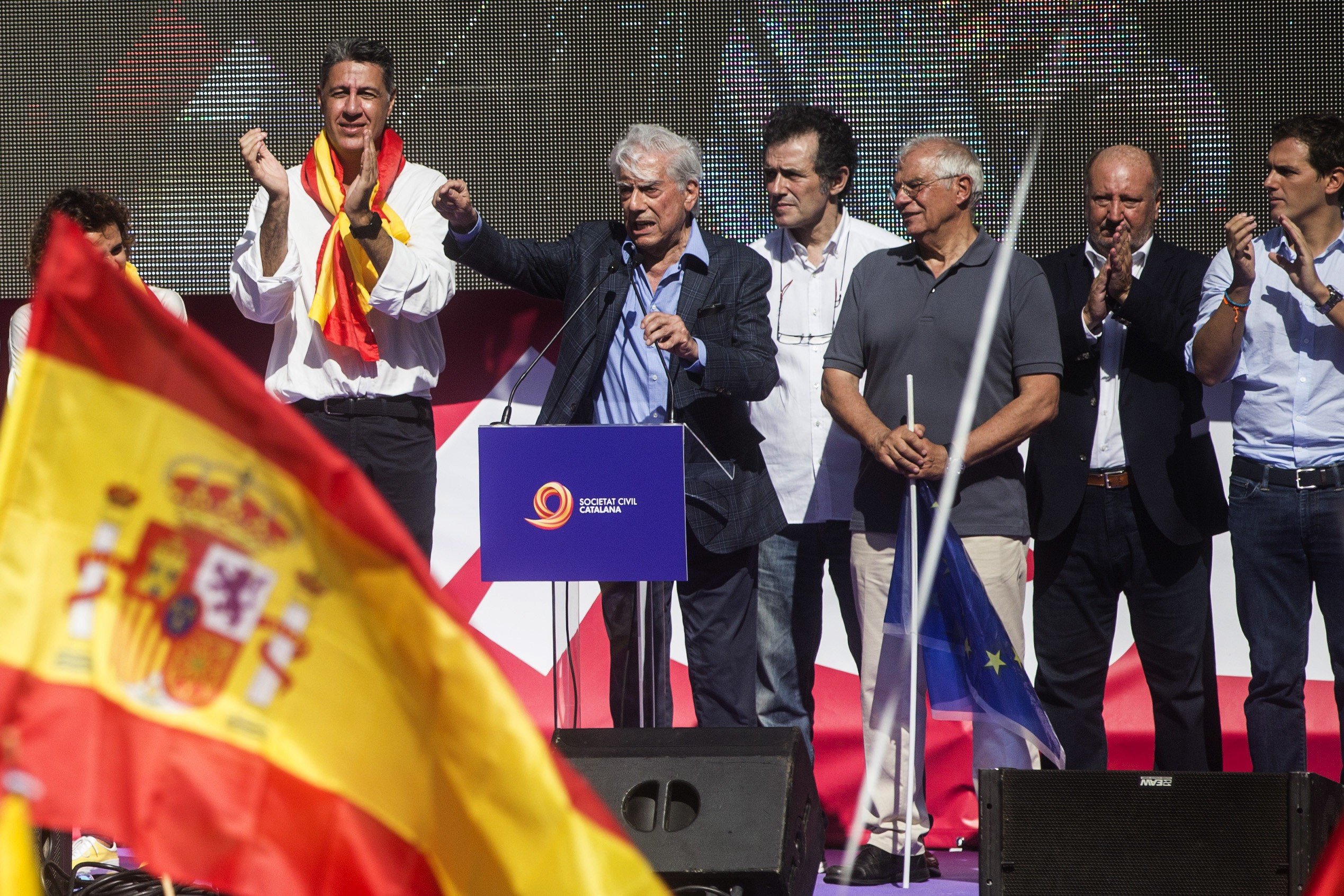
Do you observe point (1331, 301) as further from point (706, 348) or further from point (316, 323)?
point (316, 323)

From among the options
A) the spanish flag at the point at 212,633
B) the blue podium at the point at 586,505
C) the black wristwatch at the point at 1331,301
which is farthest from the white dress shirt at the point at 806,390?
the spanish flag at the point at 212,633

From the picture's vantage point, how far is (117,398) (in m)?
1.49

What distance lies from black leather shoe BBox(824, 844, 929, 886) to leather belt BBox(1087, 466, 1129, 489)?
41.9 inches

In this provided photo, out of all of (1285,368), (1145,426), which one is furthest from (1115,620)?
(1285,368)

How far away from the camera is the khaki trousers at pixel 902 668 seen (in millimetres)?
3830

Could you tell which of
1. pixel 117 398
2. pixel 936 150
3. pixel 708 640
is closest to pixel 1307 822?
pixel 708 640

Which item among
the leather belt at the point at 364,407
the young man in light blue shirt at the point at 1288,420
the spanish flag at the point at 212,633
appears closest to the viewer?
the spanish flag at the point at 212,633

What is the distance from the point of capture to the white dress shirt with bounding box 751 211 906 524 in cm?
425

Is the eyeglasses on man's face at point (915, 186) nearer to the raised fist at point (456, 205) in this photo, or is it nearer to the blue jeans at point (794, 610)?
the blue jeans at point (794, 610)

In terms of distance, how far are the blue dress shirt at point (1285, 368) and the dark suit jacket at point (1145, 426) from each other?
0.28 feet

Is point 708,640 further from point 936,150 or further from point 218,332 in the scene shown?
point 218,332

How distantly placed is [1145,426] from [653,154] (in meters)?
1.44

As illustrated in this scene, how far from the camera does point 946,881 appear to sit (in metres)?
3.94

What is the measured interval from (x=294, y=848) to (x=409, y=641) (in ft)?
0.81
